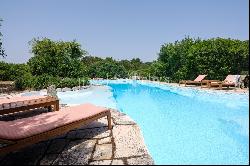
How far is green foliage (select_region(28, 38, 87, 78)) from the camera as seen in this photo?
69.7ft

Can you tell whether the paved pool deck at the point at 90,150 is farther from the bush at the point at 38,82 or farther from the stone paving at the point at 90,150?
the bush at the point at 38,82

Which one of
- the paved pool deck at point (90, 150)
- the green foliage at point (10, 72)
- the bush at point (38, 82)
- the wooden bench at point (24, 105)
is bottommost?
the paved pool deck at point (90, 150)

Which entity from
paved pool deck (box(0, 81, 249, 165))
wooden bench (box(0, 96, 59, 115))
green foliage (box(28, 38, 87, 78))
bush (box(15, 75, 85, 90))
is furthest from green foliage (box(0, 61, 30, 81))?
paved pool deck (box(0, 81, 249, 165))

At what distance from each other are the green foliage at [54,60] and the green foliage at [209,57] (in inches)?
336

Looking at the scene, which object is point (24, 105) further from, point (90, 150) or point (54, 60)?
point (54, 60)

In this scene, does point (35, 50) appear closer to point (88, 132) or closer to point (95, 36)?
point (95, 36)

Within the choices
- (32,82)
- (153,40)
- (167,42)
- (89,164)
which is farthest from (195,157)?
(153,40)

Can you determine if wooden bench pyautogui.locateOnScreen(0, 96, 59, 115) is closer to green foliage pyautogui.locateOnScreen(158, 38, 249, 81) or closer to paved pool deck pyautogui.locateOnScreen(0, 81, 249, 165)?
paved pool deck pyautogui.locateOnScreen(0, 81, 249, 165)

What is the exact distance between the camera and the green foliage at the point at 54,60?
2123 centimetres

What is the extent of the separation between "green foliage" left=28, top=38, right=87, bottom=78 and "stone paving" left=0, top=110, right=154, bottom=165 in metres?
16.2

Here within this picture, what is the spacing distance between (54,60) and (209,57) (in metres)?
12.0

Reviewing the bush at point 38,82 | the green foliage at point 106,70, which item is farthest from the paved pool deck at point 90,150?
the green foliage at point 106,70

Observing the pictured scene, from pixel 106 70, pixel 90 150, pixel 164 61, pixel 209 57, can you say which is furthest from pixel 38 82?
pixel 106 70

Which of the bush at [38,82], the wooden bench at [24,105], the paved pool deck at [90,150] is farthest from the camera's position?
the bush at [38,82]
